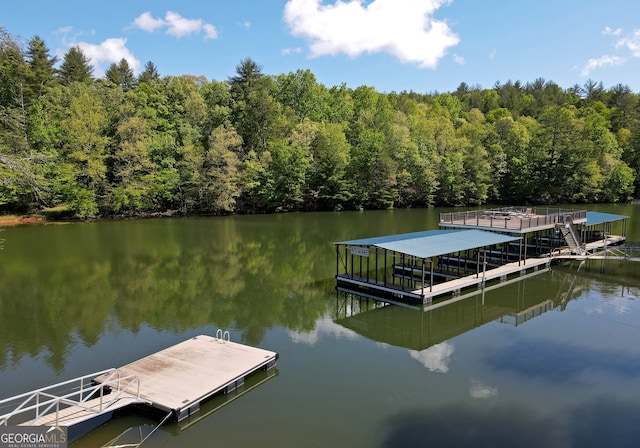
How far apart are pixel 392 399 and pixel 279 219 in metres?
37.1

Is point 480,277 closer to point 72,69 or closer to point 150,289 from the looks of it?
point 150,289

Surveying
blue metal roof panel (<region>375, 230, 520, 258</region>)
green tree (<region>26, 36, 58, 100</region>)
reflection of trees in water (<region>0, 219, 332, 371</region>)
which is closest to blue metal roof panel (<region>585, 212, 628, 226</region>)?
blue metal roof panel (<region>375, 230, 520, 258</region>)

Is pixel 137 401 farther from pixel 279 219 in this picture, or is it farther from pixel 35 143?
pixel 35 143

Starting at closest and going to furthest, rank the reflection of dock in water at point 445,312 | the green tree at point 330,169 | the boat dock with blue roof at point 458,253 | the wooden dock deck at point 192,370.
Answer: the wooden dock deck at point 192,370 → the reflection of dock in water at point 445,312 → the boat dock with blue roof at point 458,253 → the green tree at point 330,169

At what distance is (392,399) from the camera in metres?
10.5

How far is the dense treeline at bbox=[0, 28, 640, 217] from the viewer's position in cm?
4559

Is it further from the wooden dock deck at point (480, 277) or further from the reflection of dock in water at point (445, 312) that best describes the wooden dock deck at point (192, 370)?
the wooden dock deck at point (480, 277)

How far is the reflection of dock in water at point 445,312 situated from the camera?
1496cm

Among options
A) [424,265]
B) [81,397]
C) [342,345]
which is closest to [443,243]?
[424,265]

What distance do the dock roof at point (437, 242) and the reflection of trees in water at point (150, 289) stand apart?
142 inches

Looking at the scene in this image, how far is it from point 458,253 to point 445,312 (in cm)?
721

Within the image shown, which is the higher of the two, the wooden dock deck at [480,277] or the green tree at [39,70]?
the green tree at [39,70]

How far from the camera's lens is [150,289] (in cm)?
2041

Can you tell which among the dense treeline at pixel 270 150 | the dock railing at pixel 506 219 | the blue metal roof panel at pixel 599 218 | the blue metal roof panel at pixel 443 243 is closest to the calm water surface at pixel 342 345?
the blue metal roof panel at pixel 443 243
